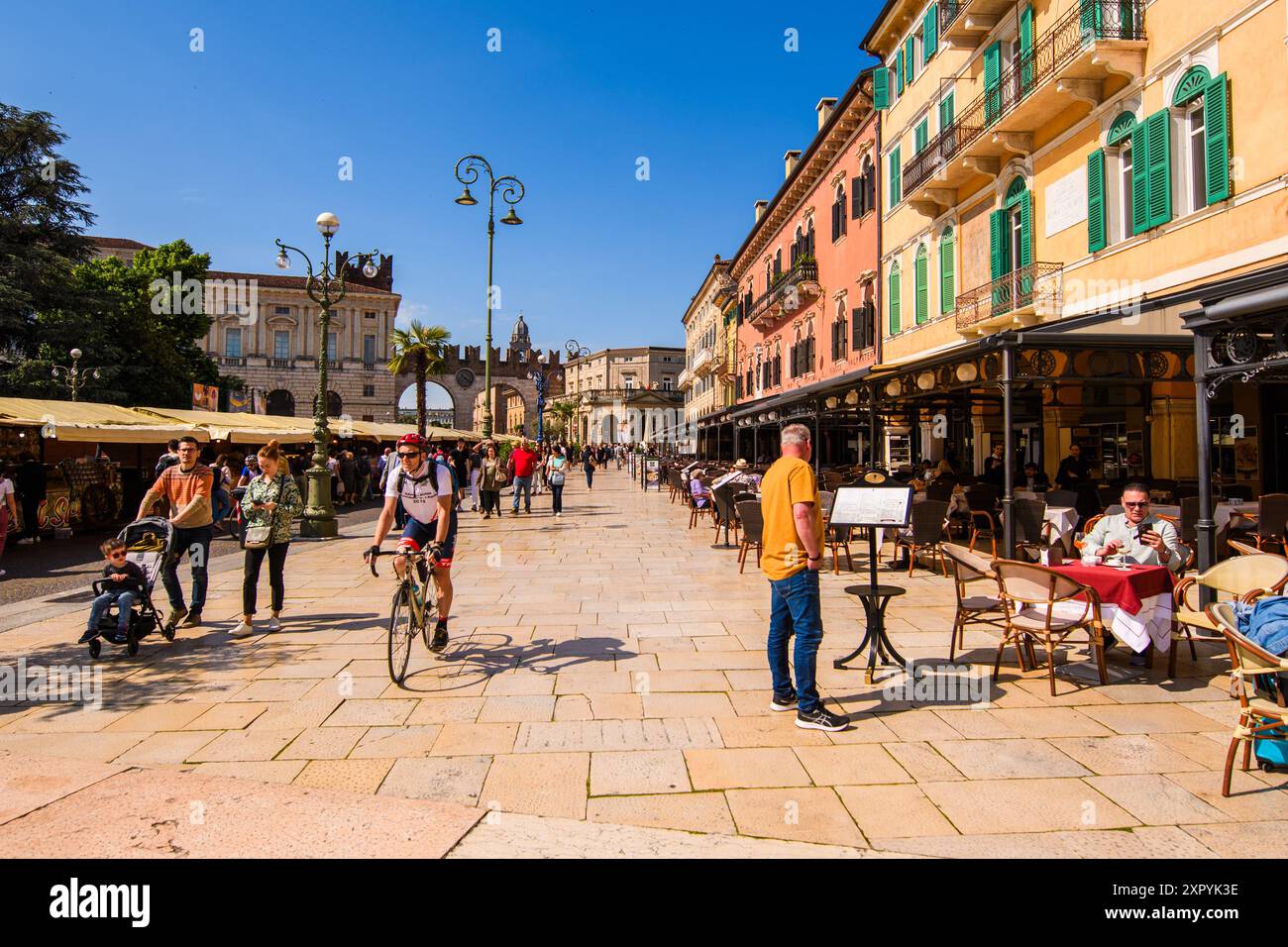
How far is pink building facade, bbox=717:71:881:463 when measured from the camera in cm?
2033

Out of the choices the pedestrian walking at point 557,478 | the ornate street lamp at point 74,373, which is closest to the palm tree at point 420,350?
the ornate street lamp at point 74,373

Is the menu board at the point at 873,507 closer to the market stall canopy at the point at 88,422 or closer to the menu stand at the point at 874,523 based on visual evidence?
the menu stand at the point at 874,523

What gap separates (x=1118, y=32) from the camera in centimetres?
1166

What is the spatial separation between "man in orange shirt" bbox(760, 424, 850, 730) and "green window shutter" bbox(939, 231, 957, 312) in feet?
48.0

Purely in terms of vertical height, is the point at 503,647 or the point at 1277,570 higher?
the point at 1277,570

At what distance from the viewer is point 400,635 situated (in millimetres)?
5199

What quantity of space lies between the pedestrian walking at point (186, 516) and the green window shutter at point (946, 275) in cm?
1543

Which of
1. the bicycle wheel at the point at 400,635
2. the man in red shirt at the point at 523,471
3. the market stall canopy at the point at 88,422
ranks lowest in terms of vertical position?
the bicycle wheel at the point at 400,635

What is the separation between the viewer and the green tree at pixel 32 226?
27062 mm

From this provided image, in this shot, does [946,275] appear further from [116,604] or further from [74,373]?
[74,373]
